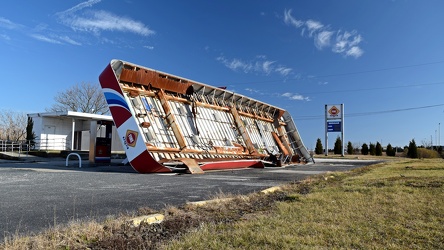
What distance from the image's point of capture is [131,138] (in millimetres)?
11500

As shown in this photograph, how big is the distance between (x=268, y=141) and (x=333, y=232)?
57.1 feet

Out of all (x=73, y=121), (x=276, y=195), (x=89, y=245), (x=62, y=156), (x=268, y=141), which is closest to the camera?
(x=89, y=245)

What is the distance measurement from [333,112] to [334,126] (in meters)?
2.20

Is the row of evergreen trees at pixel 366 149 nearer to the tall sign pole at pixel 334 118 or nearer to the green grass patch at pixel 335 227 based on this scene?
the tall sign pole at pixel 334 118

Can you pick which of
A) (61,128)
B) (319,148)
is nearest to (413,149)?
(319,148)

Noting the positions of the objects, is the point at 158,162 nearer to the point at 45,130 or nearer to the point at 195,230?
the point at 195,230

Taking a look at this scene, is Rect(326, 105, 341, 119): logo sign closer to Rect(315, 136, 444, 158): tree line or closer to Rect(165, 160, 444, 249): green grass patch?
Rect(315, 136, 444, 158): tree line

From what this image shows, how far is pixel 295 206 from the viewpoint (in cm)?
496

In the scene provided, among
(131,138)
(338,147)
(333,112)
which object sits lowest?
→ (338,147)

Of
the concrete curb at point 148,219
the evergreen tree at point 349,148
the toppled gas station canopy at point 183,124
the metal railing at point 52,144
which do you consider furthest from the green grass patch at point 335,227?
the evergreen tree at point 349,148

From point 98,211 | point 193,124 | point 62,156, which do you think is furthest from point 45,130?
point 98,211

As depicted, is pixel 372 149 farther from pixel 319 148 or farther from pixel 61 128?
pixel 61 128

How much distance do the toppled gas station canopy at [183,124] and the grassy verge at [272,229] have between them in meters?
7.18

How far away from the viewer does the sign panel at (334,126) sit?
46.8 metres
